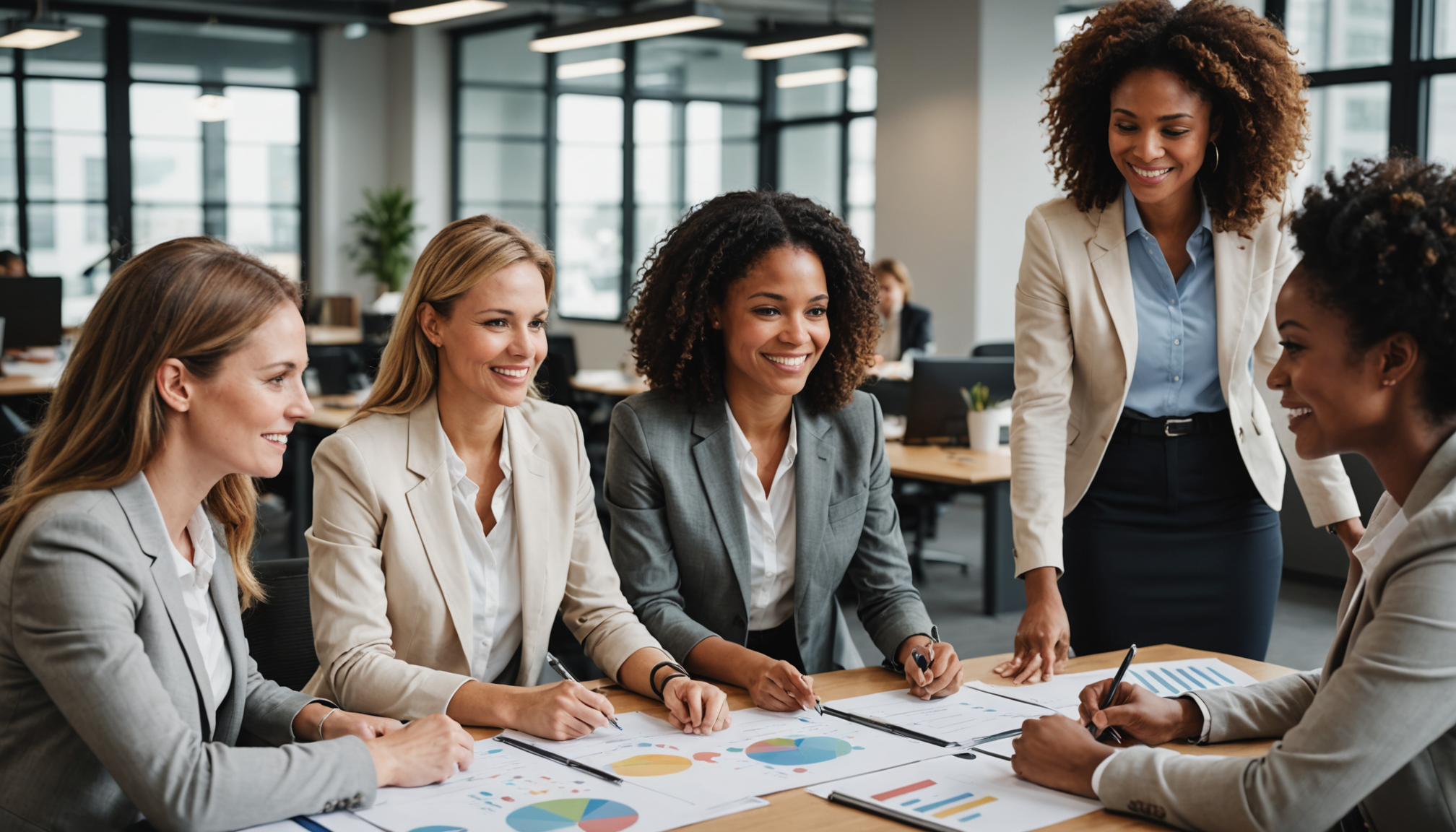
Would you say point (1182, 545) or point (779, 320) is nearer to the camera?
point (779, 320)

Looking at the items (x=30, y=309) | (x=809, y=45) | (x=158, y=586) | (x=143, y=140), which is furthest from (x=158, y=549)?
(x=143, y=140)

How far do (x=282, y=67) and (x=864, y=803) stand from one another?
1237 centimetres

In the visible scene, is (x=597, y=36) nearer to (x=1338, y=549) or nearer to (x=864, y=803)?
(x=1338, y=549)

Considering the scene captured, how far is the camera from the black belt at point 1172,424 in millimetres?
2174

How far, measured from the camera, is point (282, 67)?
40.4ft

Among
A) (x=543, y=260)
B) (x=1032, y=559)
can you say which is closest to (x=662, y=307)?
(x=543, y=260)

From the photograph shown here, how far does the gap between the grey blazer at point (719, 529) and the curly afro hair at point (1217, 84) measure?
2.13 ft

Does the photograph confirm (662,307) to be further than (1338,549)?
No

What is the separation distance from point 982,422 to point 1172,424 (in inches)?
103

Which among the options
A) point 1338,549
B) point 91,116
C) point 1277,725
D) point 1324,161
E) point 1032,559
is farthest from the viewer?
point 91,116

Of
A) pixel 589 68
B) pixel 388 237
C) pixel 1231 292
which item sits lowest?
pixel 1231 292

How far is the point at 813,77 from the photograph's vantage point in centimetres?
1045

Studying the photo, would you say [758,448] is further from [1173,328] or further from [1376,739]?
[1376,739]

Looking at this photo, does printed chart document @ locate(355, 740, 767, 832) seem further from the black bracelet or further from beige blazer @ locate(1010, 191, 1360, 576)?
beige blazer @ locate(1010, 191, 1360, 576)
